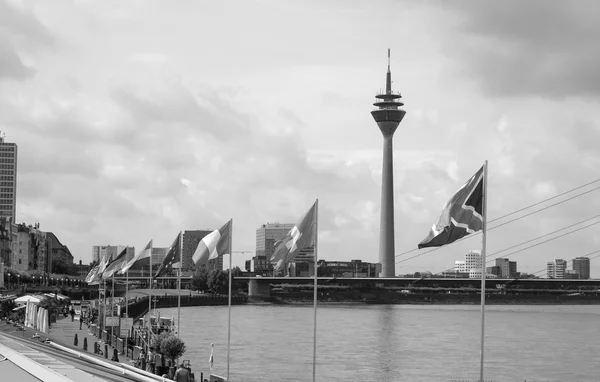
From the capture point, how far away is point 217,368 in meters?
44.4

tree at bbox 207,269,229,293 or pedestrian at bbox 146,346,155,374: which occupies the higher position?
tree at bbox 207,269,229,293

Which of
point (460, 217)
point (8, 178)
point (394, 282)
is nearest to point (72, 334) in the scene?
point (460, 217)

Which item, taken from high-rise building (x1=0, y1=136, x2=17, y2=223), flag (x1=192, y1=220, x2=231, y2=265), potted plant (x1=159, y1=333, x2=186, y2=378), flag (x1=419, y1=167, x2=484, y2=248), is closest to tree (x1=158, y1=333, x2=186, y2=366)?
potted plant (x1=159, y1=333, x2=186, y2=378)

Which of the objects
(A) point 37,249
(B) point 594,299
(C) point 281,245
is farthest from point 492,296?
(C) point 281,245

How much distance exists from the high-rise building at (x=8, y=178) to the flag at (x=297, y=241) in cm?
16976

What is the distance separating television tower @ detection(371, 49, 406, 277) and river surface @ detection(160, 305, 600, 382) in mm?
87774

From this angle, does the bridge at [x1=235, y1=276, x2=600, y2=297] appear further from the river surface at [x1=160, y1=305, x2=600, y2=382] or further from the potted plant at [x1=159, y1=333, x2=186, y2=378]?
the potted plant at [x1=159, y1=333, x2=186, y2=378]

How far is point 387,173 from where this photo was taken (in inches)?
7215

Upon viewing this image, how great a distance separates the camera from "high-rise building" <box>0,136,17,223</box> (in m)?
188

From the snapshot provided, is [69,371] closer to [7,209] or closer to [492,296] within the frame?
[492,296]

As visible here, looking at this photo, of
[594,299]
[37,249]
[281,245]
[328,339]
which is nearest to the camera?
[281,245]

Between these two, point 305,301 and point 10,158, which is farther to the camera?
point 10,158

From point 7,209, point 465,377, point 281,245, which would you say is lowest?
point 465,377

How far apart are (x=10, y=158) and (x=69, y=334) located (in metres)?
149
